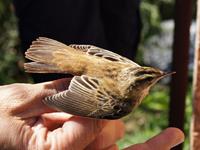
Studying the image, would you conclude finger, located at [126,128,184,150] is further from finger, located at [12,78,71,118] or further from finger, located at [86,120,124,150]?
finger, located at [12,78,71,118]

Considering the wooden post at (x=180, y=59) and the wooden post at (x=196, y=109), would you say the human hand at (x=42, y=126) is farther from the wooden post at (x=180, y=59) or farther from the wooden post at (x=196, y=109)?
the wooden post at (x=180, y=59)

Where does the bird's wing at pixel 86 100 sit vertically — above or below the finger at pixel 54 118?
above

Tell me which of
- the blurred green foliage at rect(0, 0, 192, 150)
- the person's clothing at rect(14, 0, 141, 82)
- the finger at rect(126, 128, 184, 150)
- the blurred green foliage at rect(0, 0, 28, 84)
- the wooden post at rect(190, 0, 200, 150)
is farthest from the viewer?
the blurred green foliage at rect(0, 0, 28, 84)

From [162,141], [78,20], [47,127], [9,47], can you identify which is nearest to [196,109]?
[162,141]

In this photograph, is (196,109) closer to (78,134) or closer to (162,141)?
(162,141)

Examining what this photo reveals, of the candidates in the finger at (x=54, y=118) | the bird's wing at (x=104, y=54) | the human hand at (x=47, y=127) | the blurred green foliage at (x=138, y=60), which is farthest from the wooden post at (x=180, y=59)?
the blurred green foliage at (x=138, y=60)

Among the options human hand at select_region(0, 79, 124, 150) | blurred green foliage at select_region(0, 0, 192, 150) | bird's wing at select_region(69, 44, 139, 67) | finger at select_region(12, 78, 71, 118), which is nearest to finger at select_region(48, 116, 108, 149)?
human hand at select_region(0, 79, 124, 150)
